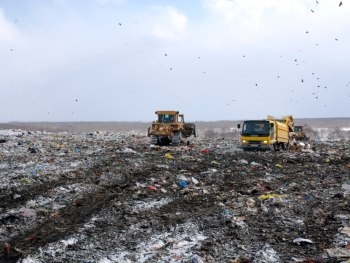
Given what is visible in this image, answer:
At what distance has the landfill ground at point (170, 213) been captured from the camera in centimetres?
555

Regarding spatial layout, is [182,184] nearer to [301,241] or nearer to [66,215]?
[66,215]

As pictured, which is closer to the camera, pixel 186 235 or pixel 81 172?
pixel 186 235

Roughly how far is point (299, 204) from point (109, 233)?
11.4 ft

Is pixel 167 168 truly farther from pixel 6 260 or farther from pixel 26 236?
pixel 6 260

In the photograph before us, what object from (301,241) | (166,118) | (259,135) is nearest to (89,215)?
(301,241)

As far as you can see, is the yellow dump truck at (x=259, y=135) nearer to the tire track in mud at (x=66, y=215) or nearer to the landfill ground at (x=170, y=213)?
the landfill ground at (x=170, y=213)

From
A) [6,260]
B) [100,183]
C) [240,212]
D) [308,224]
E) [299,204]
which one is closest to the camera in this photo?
[6,260]

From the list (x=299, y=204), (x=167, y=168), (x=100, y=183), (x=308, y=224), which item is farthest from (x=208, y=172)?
(x=308, y=224)

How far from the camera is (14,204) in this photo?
7.75 metres

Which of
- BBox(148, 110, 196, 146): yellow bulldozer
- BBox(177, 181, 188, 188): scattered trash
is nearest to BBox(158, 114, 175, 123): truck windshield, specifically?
BBox(148, 110, 196, 146): yellow bulldozer

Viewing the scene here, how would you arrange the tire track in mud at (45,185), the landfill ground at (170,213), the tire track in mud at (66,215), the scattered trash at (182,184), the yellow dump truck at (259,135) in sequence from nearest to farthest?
the landfill ground at (170,213), the tire track in mud at (66,215), the tire track in mud at (45,185), the scattered trash at (182,184), the yellow dump truck at (259,135)

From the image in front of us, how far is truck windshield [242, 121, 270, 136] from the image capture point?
19.2m

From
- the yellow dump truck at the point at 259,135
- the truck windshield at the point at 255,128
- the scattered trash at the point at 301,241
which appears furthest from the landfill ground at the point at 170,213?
the truck windshield at the point at 255,128

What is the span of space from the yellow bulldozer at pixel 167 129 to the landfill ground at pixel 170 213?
8.59 m
